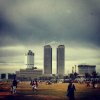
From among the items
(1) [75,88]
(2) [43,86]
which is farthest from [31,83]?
(1) [75,88]

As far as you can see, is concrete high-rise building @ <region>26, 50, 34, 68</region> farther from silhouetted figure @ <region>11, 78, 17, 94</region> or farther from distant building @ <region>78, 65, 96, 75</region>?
distant building @ <region>78, 65, 96, 75</region>

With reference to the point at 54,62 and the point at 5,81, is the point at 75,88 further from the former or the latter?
the point at 5,81

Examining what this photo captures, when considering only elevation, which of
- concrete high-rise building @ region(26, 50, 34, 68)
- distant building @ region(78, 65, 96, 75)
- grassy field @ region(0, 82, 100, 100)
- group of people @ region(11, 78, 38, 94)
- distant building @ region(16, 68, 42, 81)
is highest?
concrete high-rise building @ region(26, 50, 34, 68)

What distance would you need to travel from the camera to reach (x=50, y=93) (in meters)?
15.4

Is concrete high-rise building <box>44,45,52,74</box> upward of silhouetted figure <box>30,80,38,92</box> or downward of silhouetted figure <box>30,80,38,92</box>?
upward

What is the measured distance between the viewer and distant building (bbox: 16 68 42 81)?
51.6 feet

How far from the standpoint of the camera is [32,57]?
51.3 ft

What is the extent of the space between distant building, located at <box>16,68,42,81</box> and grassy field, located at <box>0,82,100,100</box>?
0.29 metres

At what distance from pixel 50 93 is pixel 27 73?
49.7 inches

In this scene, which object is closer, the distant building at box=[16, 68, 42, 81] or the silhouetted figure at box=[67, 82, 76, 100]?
the silhouetted figure at box=[67, 82, 76, 100]

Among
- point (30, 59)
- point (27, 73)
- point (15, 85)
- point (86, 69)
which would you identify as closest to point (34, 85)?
point (15, 85)

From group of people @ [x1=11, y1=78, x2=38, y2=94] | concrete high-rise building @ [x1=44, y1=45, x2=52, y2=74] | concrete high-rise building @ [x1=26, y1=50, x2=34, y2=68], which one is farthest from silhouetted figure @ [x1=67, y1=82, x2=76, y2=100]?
concrete high-rise building @ [x1=26, y1=50, x2=34, y2=68]

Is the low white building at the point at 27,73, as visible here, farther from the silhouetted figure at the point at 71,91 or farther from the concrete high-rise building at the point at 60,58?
the silhouetted figure at the point at 71,91

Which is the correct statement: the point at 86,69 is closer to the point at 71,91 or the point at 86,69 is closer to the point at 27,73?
the point at 71,91
